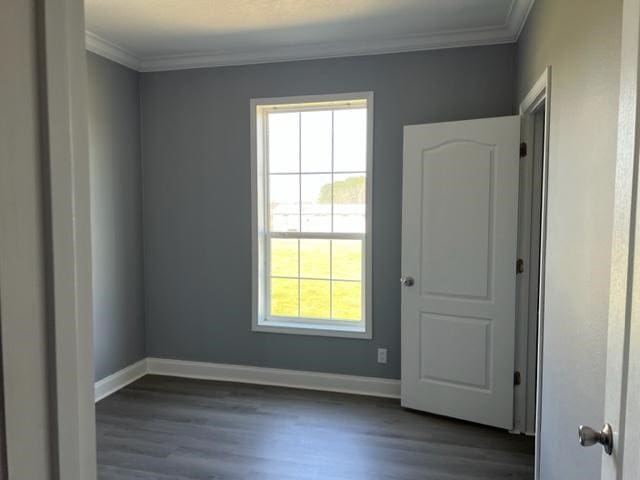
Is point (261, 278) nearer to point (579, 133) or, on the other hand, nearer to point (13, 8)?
point (579, 133)

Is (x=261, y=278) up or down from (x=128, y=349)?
up

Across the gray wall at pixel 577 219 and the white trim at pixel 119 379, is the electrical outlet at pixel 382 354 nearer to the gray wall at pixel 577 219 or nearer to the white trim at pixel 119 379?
the gray wall at pixel 577 219

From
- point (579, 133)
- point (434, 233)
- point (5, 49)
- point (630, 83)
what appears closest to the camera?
point (5, 49)

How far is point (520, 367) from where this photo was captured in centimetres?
301

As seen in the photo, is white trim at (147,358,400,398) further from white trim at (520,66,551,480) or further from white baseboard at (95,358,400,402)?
white trim at (520,66,551,480)

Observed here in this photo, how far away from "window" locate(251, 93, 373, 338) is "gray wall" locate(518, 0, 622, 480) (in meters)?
1.62

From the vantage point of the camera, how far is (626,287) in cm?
92

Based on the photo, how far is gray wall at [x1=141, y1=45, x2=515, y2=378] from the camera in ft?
11.1

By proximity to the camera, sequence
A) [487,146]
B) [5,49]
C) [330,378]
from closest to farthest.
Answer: [5,49], [487,146], [330,378]

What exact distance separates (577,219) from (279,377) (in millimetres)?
2748

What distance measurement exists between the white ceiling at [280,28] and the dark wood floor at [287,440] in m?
2.58

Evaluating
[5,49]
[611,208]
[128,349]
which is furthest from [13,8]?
[128,349]

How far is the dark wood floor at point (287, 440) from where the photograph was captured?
2.57 metres

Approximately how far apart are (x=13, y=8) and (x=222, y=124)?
3.36 meters
